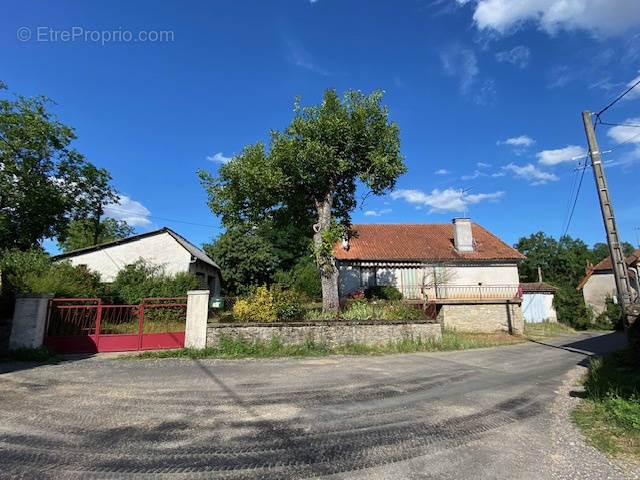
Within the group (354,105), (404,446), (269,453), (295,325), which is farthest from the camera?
(354,105)

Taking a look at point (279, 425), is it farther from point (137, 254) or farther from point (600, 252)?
point (600, 252)

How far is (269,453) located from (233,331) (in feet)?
23.6

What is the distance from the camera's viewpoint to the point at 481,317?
2139 centimetres

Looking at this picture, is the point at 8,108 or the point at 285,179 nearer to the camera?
the point at 285,179

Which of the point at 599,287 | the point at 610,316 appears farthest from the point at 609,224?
the point at 599,287

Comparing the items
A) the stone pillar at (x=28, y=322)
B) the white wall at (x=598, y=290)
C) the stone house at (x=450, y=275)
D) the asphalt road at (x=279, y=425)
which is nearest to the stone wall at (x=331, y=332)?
the asphalt road at (x=279, y=425)

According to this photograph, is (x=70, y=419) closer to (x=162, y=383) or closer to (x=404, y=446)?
(x=162, y=383)

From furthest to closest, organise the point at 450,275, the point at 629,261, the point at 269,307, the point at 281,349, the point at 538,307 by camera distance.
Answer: the point at 538,307 < the point at 629,261 < the point at 450,275 < the point at 269,307 < the point at 281,349

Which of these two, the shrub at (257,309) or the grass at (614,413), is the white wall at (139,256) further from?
the grass at (614,413)

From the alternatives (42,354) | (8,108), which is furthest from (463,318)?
(8,108)

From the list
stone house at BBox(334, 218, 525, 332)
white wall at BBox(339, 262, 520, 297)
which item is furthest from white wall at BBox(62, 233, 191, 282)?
white wall at BBox(339, 262, 520, 297)

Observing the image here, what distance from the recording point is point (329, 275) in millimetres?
13555

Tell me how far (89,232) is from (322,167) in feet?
91.0

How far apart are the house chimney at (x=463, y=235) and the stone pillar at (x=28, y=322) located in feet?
76.4
